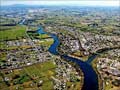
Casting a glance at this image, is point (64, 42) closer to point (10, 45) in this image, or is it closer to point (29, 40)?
point (29, 40)

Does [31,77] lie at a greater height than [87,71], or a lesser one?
lesser

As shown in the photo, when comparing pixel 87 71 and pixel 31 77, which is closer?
pixel 31 77

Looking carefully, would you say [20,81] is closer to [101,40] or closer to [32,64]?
[32,64]

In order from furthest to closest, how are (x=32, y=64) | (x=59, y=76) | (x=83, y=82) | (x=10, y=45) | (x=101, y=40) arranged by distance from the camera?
(x=101, y=40) → (x=10, y=45) → (x=32, y=64) → (x=59, y=76) → (x=83, y=82)

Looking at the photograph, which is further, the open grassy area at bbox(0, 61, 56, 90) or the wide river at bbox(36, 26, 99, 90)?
the wide river at bbox(36, 26, 99, 90)

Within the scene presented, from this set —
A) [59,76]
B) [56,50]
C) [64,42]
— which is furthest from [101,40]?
[59,76]

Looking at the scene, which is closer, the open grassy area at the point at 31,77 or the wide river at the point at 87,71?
the open grassy area at the point at 31,77

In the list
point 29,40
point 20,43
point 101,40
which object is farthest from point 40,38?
point 101,40

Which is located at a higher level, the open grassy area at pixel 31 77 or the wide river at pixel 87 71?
the wide river at pixel 87 71

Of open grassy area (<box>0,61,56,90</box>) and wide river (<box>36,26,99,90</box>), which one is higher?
wide river (<box>36,26,99,90</box>)

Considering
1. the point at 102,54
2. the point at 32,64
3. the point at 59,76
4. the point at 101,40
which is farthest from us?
the point at 101,40

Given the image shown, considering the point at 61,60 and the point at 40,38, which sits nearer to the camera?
the point at 61,60
